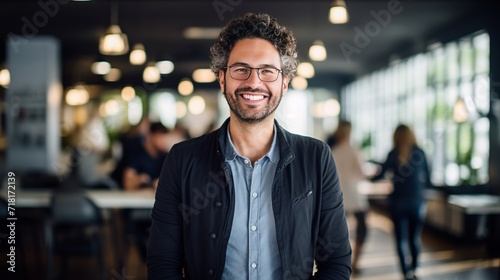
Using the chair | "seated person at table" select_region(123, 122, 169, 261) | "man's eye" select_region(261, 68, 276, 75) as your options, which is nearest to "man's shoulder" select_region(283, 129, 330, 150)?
"man's eye" select_region(261, 68, 276, 75)

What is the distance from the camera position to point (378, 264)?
6652 millimetres

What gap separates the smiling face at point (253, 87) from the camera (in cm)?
167

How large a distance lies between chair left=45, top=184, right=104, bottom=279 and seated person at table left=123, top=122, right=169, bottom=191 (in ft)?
1.94

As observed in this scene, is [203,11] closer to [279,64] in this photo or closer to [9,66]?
[9,66]

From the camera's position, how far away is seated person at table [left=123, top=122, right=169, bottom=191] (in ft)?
17.8

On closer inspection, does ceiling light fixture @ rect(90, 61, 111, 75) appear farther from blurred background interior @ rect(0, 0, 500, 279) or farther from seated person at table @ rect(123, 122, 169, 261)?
seated person at table @ rect(123, 122, 169, 261)

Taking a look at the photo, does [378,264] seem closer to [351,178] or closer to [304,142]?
[351,178]

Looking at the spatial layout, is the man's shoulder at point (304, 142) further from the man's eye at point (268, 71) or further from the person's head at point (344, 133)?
the person's head at point (344, 133)

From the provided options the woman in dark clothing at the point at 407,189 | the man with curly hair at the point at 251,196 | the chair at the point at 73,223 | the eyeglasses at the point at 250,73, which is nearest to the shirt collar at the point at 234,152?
the man with curly hair at the point at 251,196

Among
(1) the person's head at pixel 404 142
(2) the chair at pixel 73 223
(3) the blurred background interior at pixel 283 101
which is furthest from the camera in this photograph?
(3) the blurred background interior at pixel 283 101

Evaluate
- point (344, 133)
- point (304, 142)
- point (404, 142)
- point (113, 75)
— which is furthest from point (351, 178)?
point (113, 75)

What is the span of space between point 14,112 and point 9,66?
2.87 feet

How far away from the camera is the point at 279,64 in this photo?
5.64ft

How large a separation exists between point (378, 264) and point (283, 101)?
4.95 m
